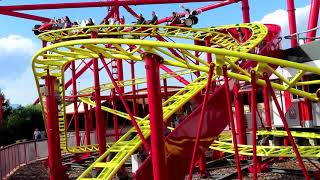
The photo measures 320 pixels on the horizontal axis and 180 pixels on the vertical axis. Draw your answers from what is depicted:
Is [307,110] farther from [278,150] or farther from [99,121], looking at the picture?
[99,121]

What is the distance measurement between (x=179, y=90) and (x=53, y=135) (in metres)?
4.13

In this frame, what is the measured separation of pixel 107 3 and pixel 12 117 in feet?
57.8

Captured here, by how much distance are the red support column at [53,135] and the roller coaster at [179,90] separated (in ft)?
0.09

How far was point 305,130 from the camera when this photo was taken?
15.6 metres

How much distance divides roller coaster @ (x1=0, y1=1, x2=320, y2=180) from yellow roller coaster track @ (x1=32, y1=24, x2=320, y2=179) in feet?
0.05

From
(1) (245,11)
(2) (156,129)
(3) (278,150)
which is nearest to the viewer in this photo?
(2) (156,129)

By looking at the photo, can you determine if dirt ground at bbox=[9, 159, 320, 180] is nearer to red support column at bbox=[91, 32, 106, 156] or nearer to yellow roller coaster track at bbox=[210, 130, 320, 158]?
yellow roller coaster track at bbox=[210, 130, 320, 158]

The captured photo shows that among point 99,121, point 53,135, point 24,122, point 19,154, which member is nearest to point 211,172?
point 99,121

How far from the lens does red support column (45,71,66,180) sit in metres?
12.9

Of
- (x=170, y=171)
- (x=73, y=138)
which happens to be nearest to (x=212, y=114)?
(x=170, y=171)

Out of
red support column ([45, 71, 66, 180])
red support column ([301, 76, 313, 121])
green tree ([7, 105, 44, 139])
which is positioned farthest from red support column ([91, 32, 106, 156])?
green tree ([7, 105, 44, 139])

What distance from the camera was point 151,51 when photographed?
24.1ft

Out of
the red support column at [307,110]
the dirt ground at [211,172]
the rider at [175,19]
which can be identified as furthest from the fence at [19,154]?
the red support column at [307,110]

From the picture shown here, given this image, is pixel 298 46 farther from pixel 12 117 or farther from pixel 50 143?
pixel 12 117
